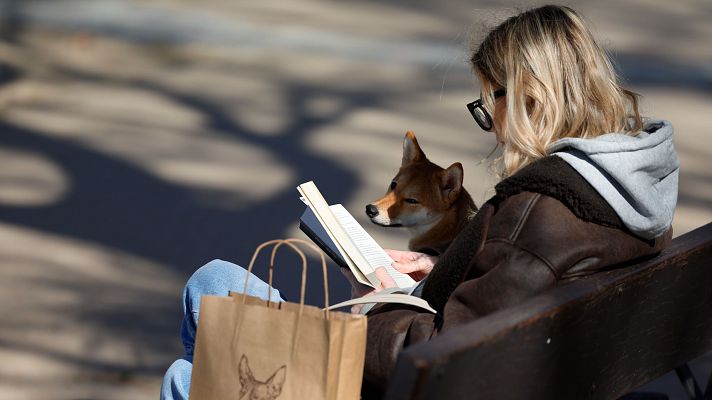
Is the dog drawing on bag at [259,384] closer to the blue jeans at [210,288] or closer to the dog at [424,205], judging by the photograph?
the blue jeans at [210,288]

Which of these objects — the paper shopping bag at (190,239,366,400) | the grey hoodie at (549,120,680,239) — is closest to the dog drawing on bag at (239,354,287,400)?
the paper shopping bag at (190,239,366,400)

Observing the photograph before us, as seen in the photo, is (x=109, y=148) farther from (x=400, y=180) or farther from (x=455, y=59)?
(x=400, y=180)

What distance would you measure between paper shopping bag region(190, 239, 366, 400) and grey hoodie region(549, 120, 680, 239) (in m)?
0.63

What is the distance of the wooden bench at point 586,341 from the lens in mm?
1870

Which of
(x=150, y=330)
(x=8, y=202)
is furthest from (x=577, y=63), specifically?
(x=8, y=202)

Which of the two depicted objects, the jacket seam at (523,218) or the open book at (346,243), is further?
the open book at (346,243)

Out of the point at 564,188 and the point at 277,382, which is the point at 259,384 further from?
the point at 564,188

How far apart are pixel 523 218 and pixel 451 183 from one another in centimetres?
104

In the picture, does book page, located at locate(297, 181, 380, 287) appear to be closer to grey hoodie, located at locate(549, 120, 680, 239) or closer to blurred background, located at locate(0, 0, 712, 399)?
grey hoodie, located at locate(549, 120, 680, 239)

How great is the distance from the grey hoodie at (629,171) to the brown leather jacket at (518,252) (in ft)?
0.08

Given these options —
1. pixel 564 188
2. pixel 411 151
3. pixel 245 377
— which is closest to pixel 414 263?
pixel 411 151

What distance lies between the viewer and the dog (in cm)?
335

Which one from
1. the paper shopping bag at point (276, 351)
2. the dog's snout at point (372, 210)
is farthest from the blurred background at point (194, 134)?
the paper shopping bag at point (276, 351)

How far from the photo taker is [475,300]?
2.26 m
